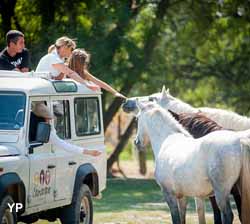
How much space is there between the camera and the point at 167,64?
27125 mm

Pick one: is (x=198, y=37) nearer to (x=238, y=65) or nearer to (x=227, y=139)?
(x=238, y=65)

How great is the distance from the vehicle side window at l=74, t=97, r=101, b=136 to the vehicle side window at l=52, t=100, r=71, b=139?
264mm

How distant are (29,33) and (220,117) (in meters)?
12.7

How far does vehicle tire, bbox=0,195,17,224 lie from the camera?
877 centimetres

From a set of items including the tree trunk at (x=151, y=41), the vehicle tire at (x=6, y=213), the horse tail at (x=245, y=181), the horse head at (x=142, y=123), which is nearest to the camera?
the vehicle tire at (x=6, y=213)

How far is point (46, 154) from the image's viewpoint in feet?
32.4

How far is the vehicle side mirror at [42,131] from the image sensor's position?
938 centimetres

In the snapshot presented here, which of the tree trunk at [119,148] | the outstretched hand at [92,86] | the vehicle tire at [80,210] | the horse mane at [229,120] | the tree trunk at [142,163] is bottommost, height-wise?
the tree trunk at [142,163]

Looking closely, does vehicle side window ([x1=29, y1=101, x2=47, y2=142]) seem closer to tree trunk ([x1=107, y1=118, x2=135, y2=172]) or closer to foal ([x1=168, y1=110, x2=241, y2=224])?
foal ([x1=168, y1=110, x2=241, y2=224])

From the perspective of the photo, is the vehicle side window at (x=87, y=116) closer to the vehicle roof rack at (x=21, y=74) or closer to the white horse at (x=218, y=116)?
the vehicle roof rack at (x=21, y=74)

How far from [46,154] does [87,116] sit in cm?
175

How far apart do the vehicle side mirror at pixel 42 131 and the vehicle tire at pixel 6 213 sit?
81 centimetres

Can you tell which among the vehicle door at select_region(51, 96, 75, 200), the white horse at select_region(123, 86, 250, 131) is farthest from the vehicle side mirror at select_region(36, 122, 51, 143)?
the white horse at select_region(123, 86, 250, 131)

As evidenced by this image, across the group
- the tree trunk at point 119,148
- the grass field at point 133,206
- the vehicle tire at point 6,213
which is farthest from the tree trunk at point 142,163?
the vehicle tire at point 6,213
